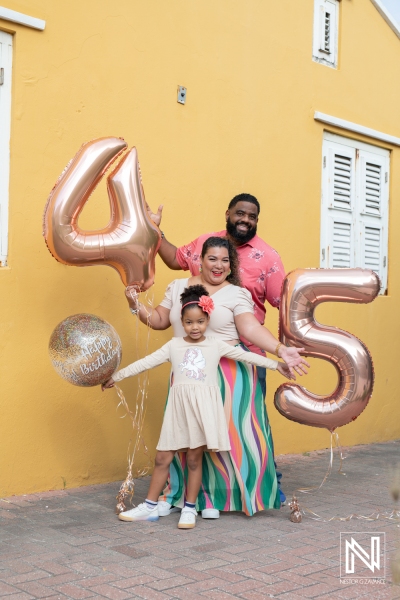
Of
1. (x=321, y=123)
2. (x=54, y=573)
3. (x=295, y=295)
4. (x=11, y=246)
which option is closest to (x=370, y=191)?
(x=321, y=123)

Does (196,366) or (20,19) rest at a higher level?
(20,19)

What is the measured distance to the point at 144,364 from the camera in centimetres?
410

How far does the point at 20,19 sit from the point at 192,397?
2347 mm

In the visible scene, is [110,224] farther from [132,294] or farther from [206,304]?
[206,304]

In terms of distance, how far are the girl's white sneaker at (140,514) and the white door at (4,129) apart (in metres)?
1.57

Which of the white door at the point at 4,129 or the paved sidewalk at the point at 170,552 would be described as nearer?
the paved sidewalk at the point at 170,552

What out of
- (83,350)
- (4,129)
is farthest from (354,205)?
(83,350)

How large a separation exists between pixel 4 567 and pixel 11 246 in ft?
6.17

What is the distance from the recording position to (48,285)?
4.61 metres

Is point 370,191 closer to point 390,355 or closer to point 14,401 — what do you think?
point 390,355

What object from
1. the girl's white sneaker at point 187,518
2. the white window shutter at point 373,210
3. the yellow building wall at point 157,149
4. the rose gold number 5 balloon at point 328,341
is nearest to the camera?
the girl's white sneaker at point 187,518

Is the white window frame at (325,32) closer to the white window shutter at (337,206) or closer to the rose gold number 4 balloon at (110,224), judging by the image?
the white window shutter at (337,206)

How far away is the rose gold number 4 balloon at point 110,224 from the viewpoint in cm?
382

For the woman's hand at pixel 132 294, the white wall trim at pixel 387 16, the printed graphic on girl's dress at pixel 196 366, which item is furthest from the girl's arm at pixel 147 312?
the white wall trim at pixel 387 16
